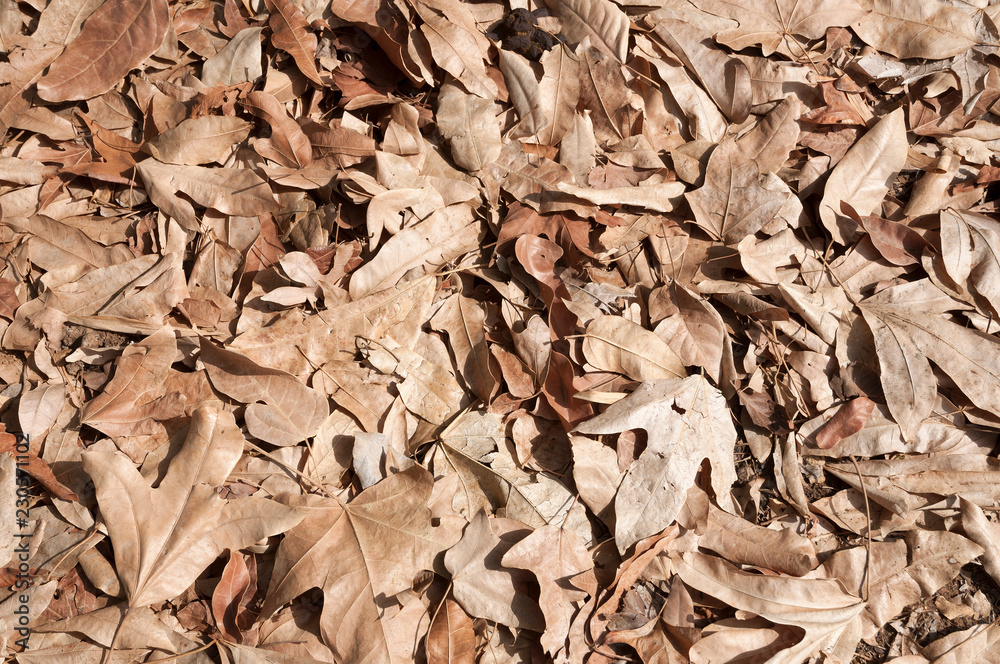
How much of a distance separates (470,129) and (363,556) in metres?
1.33

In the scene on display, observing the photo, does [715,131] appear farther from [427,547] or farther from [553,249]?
[427,547]

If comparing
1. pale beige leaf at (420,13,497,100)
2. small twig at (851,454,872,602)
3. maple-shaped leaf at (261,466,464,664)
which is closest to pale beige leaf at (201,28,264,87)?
pale beige leaf at (420,13,497,100)

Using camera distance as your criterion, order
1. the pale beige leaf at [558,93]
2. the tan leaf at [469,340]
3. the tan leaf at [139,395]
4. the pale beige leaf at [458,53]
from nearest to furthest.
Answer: the tan leaf at [139,395] → the tan leaf at [469,340] → the pale beige leaf at [458,53] → the pale beige leaf at [558,93]

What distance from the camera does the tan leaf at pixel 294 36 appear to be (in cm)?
189

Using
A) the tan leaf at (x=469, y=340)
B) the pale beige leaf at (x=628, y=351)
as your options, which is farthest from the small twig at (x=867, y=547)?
the tan leaf at (x=469, y=340)

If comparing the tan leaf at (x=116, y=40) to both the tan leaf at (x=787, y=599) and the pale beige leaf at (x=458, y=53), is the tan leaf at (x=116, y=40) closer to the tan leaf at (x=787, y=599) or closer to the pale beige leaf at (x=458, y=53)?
the pale beige leaf at (x=458, y=53)

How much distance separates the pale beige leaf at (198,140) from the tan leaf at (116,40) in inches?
9.6

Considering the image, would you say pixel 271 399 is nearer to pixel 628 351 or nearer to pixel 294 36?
pixel 628 351

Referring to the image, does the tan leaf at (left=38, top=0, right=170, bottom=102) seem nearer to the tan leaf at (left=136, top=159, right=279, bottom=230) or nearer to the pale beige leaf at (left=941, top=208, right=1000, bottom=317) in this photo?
the tan leaf at (left=136, top=159, right=279, bottom=230)

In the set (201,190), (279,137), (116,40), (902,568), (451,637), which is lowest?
(902,568)

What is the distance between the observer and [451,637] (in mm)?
1561

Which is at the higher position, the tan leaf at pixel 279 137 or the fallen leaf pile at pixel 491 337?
the tan leaf at pixel 279 137

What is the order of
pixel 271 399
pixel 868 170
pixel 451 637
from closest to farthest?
pixel 451 637 < pixel 271 399 < pixel 868 170

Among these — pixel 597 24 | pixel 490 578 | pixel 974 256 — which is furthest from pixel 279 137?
pixel 974 256
